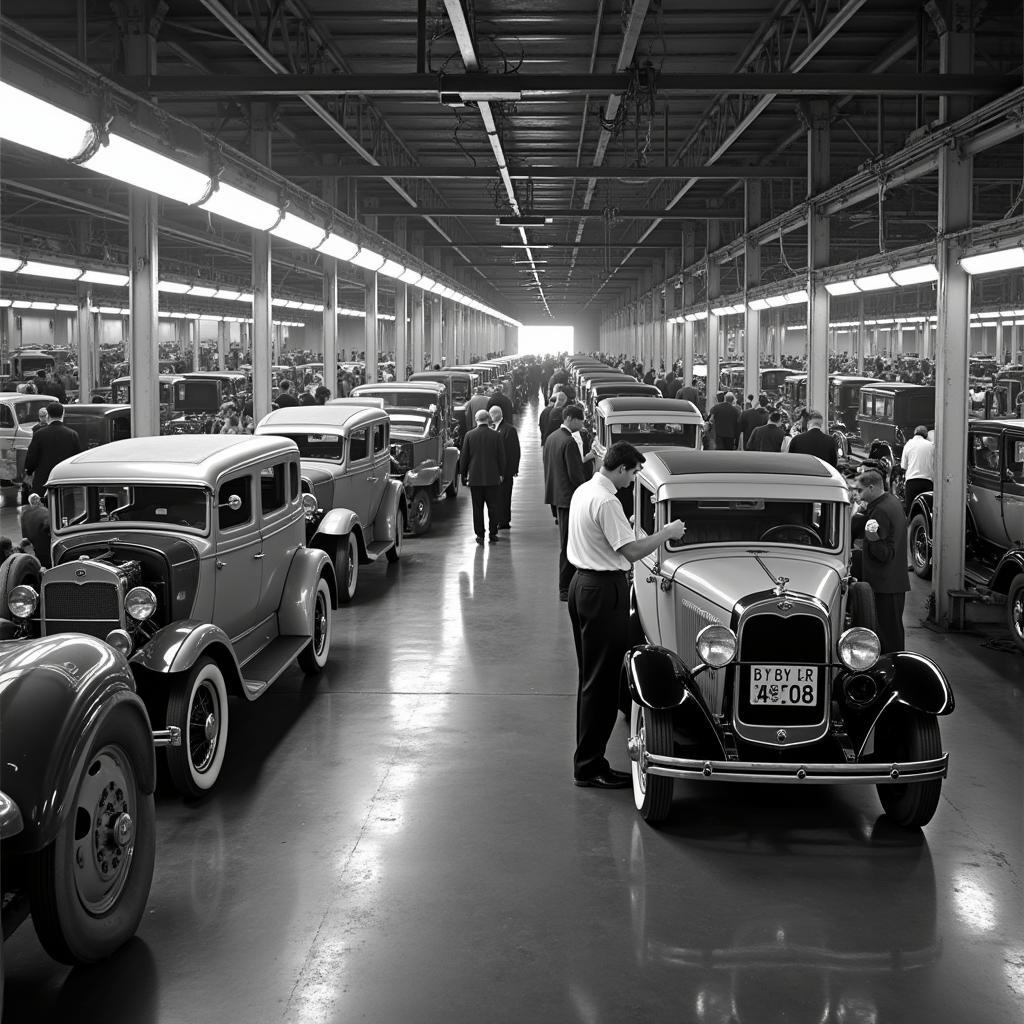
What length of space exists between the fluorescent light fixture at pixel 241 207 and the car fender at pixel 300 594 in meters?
3.81

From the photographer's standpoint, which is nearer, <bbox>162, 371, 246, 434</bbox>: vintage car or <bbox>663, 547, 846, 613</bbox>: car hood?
<bbox>663, 547, 846, 613</bbox>: car hood

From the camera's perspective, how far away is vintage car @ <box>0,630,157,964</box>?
4.26 metres

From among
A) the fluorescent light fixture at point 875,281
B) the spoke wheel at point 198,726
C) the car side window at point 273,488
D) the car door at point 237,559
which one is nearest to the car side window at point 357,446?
the car side window at point 273,488

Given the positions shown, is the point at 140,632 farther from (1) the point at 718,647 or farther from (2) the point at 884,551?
(2) the point at 884,551

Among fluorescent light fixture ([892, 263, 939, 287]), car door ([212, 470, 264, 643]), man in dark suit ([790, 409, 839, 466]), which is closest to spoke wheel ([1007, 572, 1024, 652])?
man in dark suit ([790, 409, 839, 466])

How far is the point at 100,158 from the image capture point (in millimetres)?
8836

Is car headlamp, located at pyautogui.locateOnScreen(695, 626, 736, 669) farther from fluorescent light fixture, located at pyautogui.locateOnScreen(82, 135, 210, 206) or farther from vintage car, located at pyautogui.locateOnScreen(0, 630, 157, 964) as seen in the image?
fluorescent light fixture, located at pyautogui.locateOnScreen(82, 135, 210, 206)

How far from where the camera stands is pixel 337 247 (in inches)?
663

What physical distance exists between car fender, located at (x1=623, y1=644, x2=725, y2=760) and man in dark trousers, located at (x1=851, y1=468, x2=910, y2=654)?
2.84 metres

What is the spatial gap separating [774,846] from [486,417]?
1019cm

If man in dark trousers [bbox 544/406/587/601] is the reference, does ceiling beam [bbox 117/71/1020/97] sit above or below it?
above

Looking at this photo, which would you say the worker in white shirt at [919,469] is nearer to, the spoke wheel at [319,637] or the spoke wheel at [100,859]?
the spoke wheel at [319,637]

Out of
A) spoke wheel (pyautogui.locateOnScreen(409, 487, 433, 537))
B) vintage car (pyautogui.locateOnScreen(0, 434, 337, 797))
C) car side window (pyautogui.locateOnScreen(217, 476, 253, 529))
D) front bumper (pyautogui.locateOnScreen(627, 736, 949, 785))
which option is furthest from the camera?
spoke wheel (pyautogui.locateOnScreen(409, 487, 433, 537))

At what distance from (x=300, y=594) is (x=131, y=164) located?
3751 mm
